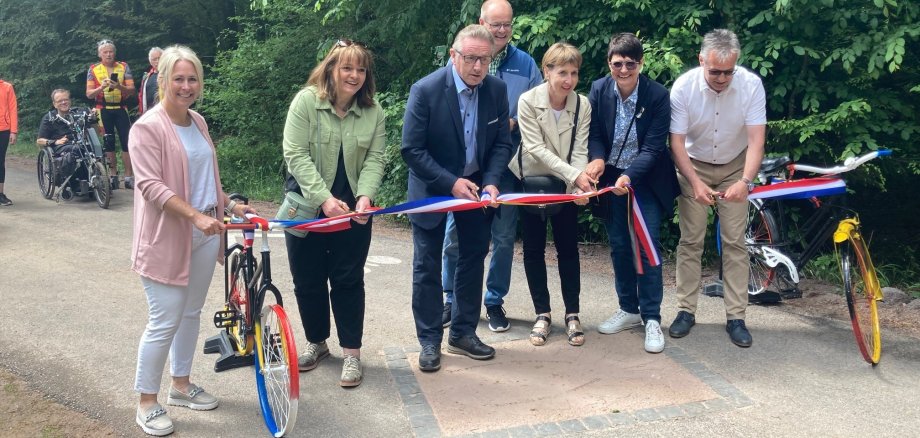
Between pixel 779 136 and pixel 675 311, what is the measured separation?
7.18 feet

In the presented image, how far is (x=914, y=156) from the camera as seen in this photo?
23.8 ft

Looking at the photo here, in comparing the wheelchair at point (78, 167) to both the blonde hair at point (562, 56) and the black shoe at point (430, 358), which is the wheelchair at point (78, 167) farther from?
the blonde hair at point (562, 56)

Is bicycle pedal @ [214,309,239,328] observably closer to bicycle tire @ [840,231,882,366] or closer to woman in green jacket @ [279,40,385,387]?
woman in green jacket @ [279,40,385,387]

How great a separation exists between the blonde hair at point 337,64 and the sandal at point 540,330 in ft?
6.47

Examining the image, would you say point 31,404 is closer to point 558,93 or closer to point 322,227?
point 322,227

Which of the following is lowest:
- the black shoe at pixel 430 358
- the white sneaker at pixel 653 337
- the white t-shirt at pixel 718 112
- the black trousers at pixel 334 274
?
the black shoe at pixel 430 358

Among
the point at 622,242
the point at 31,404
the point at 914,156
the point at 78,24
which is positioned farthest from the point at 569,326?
the point at 78,24

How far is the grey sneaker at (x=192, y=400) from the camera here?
4516mm

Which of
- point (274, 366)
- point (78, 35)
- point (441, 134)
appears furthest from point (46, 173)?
point (274, 366)

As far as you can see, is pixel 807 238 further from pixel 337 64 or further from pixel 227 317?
pixel 227 317

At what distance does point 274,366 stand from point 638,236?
250cm

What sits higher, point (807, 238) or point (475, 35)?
point (475, 35)

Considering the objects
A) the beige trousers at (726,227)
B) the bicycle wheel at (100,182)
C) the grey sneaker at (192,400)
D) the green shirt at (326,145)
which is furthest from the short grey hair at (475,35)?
the bicycle wheel at (100,182)

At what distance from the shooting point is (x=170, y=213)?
4.10 meters
